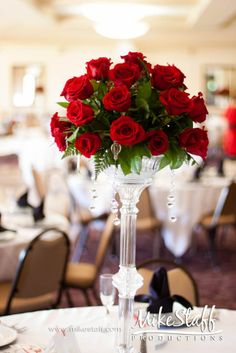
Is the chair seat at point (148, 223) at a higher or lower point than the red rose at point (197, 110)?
lower

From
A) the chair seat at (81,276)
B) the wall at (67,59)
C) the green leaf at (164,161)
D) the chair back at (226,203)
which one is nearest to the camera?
the green leaf at (164,161)

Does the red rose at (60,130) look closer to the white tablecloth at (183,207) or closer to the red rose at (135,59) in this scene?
the red rose at (135,59)

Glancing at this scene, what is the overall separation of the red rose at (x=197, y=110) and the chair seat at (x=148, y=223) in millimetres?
4068

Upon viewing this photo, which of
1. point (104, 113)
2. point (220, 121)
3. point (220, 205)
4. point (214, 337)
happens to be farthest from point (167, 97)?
point (220, 121)

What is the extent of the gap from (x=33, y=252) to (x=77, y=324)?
1037 mm

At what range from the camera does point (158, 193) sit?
5934mm

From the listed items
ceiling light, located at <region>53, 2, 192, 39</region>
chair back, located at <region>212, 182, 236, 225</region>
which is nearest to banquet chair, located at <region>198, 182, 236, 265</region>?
chair back, located at <region>212, 182, 236, 225</region>

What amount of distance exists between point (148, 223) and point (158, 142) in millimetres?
4223

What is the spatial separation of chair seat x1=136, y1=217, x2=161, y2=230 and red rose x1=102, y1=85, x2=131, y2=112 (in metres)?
4.18

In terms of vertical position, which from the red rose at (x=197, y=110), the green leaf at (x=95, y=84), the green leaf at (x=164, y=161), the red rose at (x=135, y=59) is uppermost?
the red rose at (x=135, y=59)

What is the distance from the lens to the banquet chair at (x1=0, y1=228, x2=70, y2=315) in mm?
3158

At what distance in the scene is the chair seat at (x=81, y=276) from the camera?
3857mm

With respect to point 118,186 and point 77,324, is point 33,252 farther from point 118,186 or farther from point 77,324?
point 118,186

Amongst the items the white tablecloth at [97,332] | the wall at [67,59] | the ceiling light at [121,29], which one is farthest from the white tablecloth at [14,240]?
the wall at [67,59]
